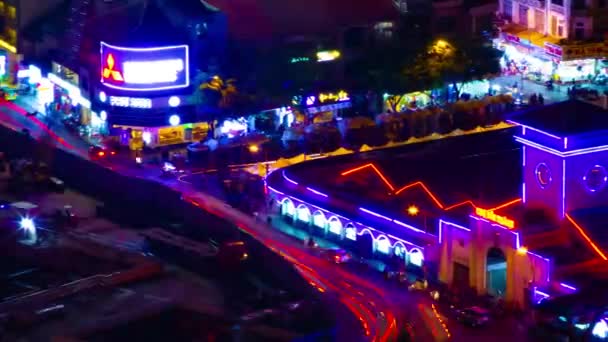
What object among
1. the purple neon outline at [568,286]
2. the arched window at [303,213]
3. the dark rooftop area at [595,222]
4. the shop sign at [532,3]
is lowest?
the arched window at [303,213]

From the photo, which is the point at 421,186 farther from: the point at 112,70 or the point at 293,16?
the point at 293,16

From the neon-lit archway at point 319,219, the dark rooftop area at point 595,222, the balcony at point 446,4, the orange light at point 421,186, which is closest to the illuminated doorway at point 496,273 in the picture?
the orange light at point 421,186

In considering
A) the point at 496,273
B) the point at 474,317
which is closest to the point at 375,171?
the point at 496,273

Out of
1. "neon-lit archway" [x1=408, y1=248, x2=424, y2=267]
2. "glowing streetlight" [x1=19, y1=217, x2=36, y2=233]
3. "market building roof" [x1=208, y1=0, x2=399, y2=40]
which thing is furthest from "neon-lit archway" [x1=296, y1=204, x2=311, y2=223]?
"market building roof" [x1=208, y1=0, x2=399, y2=40]

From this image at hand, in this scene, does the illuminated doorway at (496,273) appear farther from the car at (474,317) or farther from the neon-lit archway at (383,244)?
the neon-lit archway at (383,244)

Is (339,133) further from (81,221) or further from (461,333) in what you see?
(461,333)

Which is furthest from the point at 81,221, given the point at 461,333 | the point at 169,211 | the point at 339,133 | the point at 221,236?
the point at 461,333
